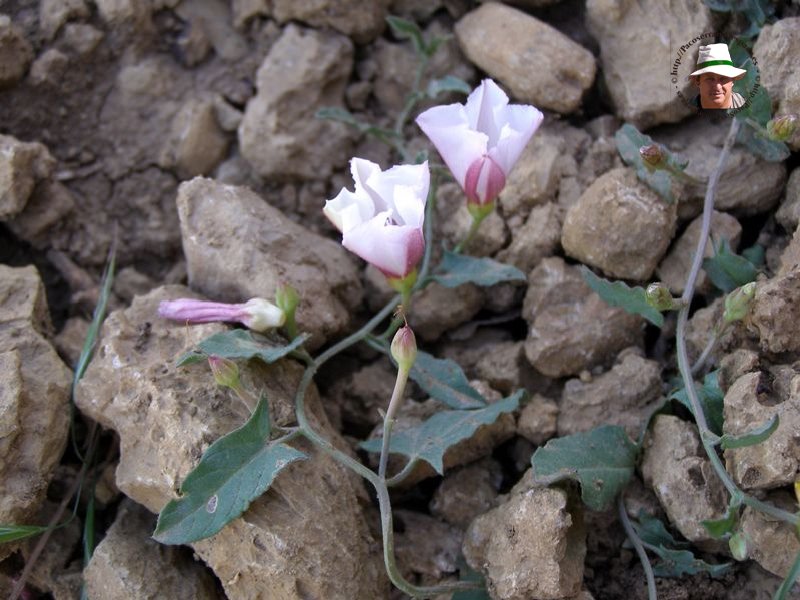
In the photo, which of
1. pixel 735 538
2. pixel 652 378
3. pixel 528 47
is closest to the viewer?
pixel 735 538

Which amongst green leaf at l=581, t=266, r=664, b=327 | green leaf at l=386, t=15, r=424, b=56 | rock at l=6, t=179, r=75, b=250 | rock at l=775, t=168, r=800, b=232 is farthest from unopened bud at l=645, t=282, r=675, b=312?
rock at l=6, t=179, r=75, b=250

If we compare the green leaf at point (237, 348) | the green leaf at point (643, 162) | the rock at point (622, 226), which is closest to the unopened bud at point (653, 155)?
A: the green leaf at point (643, 162)

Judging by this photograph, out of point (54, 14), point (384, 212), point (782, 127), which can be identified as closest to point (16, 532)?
point (384, 212)

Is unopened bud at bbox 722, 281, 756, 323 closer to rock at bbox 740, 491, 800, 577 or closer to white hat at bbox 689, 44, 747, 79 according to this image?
rock at bbox 740, 491, 800, 577

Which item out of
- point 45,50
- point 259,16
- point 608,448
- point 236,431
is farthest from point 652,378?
point 45,50

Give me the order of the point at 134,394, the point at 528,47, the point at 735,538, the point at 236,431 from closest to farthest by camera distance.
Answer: the point at 735,538, the point at 236,431, the point at 134,394, the point at 528,47

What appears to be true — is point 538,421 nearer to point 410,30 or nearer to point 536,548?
point 536,548

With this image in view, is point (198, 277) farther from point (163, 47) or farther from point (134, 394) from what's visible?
point (163, 47)
